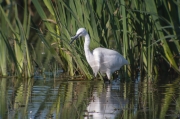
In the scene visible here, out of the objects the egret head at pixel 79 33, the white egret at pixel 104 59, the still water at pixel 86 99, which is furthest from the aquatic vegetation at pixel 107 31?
the still water at pixel 86 99

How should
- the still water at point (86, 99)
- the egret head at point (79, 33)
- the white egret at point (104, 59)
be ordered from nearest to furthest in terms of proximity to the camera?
the still water at point (86, 99)
the egret head at point (79, 33)
the white egret at point (104, 59)

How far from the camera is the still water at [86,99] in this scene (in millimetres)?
6609

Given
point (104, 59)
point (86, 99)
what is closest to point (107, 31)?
point (104, 59)

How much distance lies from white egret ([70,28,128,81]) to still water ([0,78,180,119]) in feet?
1.03

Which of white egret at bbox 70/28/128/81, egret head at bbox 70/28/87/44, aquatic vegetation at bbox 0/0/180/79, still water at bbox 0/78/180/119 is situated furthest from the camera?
white egret at bbox 70/28/128/81

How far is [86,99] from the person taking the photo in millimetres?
7918

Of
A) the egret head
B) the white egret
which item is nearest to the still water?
the white egret

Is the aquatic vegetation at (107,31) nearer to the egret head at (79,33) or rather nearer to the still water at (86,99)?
the egret head at (79,33)

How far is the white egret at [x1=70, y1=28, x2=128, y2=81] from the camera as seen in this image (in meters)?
9.38

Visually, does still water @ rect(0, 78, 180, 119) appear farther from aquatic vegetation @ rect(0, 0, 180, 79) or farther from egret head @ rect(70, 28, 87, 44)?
egret head @ rect(70, 28, 87, 44)

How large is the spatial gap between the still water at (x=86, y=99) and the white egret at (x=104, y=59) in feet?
1.03

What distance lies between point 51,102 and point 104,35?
241 centimetres

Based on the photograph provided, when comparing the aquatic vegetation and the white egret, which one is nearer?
the aquatic vegetation

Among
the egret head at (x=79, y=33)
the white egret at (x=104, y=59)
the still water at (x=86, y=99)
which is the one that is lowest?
the still water at (x=86, y=99)
